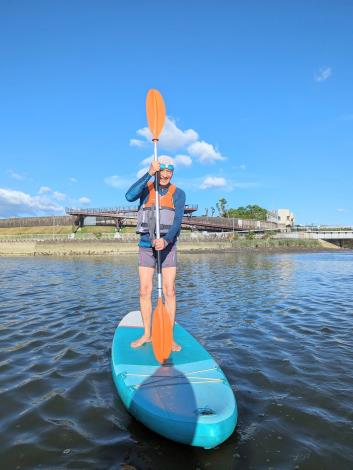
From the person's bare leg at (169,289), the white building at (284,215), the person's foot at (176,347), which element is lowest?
the person's foot at (176,347)

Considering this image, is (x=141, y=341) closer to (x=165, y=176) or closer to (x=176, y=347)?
(x=176, y=347)

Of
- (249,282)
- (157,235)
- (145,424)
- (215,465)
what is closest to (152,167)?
(157,235)

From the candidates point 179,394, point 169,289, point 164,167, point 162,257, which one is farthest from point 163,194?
point 179,394

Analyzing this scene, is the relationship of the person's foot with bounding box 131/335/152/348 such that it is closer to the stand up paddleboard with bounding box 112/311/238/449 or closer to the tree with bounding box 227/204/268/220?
the stand up paddleboard with bounding box 112/311/238/449

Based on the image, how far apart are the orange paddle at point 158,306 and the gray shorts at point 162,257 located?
19 centimetres

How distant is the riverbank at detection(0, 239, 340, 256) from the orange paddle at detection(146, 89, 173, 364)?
4128cm

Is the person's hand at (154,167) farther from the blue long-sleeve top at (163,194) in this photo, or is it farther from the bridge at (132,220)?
the bridge at (132,220)

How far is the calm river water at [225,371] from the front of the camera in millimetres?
3059

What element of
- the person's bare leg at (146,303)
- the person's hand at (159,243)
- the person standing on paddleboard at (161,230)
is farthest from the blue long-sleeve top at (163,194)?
the person's bare leg at (146,303)

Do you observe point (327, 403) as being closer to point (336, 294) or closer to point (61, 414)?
point (61, 414)

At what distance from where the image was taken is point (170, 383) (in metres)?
3.76

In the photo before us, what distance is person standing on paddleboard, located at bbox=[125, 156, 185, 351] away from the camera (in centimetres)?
515

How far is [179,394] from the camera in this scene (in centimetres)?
352

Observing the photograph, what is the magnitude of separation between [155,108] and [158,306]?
316cm
